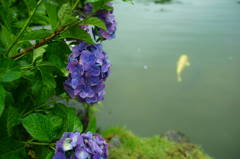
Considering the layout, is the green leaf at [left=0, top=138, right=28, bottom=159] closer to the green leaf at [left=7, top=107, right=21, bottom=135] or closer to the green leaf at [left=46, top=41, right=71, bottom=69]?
the green leaf at [left=7, top=107, right=21, bottom=135]

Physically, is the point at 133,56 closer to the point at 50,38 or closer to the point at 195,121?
the point at 195,121

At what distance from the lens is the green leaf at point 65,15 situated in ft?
2.25

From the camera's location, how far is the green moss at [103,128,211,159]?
2578mm

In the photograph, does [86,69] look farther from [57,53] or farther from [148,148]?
[148,148]

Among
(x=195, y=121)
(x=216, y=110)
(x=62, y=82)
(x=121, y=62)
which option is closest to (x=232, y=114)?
(x=216, y=110)

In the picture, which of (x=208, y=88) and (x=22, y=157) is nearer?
(x=22, y=157)

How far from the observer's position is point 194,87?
149 inches

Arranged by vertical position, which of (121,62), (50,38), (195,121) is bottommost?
(195,121)

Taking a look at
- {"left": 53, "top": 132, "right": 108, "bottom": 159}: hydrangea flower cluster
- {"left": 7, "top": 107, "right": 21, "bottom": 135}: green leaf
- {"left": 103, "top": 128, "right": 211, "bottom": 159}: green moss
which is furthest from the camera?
{"left": 103, "top": 128, "right": 211, "bottom": 159}: green moss

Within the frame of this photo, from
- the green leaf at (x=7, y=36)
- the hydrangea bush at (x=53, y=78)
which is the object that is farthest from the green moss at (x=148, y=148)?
the green leaf at (x=7, y=36)

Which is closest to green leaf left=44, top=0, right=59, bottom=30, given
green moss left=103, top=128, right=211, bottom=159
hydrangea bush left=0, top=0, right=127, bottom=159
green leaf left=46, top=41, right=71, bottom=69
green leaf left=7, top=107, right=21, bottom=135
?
hydrangea bush left=0, top=0, right=127, bottom=159

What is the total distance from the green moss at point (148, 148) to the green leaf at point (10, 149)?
1.77m

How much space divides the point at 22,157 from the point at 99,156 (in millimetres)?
204

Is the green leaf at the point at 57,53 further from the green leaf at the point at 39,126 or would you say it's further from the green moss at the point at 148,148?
the green moss at the point at 148,148
